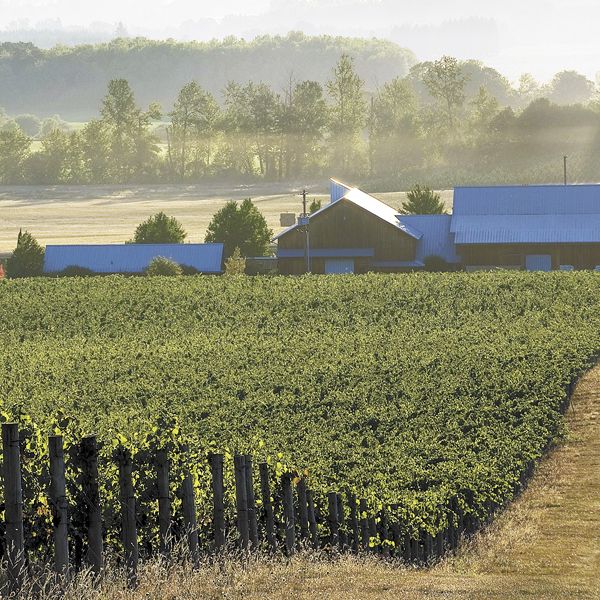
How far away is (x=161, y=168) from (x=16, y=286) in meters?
111

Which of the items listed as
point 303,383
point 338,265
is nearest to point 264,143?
point 338,265

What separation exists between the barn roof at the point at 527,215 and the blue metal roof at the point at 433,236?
3.69 feet

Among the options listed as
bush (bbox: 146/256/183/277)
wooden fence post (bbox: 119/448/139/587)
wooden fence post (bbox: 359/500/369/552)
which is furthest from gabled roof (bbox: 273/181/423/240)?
wooden fence post (bbox: 119/448/139/587)

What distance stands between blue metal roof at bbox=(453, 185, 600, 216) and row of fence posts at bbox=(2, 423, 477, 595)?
58.4 m

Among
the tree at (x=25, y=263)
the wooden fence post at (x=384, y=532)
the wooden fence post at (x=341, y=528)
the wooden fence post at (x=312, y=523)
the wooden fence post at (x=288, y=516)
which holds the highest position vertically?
the tree at (x=25, y=263)

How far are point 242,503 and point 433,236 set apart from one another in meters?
67.3

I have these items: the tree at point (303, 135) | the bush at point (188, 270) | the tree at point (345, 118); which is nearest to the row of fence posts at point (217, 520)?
the bush at point (188, 270)

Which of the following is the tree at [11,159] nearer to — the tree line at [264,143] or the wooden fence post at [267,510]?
the tree line at [264,143]

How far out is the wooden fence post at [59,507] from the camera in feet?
45.2

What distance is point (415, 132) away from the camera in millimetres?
173500

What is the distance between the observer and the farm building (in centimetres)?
8169

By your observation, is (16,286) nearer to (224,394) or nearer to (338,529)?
(224,394)

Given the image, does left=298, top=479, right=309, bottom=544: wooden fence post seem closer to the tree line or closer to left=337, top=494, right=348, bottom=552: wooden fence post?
left=337, top=494, right=348, bottom=552: wooden fence post

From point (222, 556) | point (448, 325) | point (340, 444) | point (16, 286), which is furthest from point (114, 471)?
point (16, 286)
